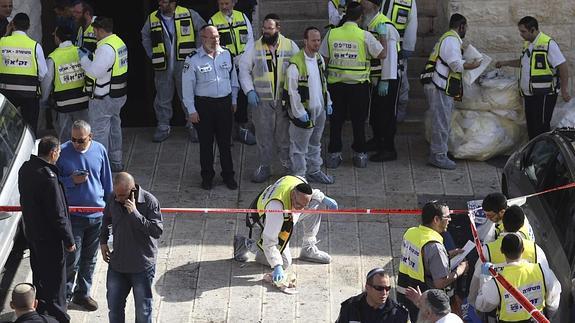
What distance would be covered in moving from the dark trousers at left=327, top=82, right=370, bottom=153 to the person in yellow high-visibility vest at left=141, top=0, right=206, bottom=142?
1.75 metres

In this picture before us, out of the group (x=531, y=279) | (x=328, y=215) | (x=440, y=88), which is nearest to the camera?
(x=531, y=279)

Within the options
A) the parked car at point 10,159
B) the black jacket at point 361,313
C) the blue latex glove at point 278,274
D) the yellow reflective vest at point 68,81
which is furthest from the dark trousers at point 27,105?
the black jacket at point 361,313

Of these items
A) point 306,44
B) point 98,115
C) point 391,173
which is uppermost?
point 306,44

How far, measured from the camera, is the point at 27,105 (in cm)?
1179

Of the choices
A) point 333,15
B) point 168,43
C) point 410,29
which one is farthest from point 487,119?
point 168,43

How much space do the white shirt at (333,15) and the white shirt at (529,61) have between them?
2.15 meters

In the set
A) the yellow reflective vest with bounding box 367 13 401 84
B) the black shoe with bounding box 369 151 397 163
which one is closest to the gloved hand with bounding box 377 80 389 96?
the yellow reflective vest with bounding box 367 13 401 84

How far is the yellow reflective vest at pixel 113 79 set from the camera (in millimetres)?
11462

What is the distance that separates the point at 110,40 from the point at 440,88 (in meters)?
3.63

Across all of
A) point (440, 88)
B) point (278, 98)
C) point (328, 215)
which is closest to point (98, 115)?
point (278, 98)

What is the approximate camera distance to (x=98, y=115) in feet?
38.2

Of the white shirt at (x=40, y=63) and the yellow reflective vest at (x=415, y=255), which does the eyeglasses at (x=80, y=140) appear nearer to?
the white shirt at (x=40, y=63)

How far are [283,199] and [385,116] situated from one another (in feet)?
10.8

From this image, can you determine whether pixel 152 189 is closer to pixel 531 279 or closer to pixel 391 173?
pixel 391 173
